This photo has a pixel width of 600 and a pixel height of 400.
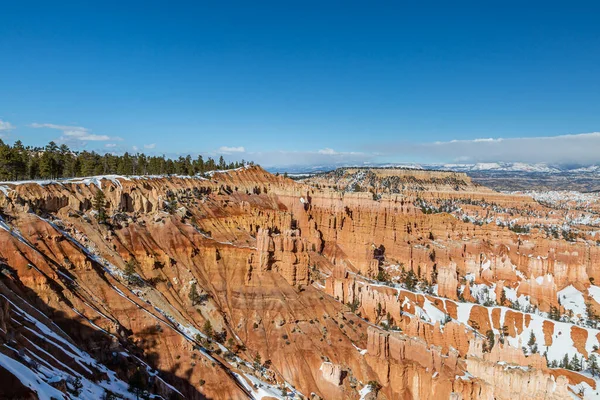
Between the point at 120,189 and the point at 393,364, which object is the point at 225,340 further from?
the point at 120,189

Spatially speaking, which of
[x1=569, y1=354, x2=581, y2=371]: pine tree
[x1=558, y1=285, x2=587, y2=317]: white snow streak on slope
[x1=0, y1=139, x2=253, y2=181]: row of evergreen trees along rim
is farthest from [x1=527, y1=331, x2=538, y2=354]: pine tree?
[x1=0, y1=139, x2=253, y2=181]: row of evergreen trees along rim

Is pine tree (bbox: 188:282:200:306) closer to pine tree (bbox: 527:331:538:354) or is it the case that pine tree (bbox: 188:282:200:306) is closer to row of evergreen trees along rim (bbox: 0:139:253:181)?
row of evergreen trees along rim (bbox: 0:139:253:181)

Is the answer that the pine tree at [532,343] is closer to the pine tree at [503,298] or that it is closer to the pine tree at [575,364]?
the pine tree at [575,364]

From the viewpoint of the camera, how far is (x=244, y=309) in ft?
185

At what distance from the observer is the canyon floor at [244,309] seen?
3769 centimetres

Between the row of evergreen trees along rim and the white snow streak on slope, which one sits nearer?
the row of evergreen trees along rim

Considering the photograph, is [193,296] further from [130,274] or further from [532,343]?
[532,343]

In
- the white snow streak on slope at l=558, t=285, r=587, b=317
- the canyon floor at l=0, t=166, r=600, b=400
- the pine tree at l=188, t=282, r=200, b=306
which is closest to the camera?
the canyon floor at l=0, t=166, r=600, b=400

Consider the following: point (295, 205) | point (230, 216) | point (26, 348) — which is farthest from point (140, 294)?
point (295, 205)

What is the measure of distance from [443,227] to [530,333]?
38.5 metres

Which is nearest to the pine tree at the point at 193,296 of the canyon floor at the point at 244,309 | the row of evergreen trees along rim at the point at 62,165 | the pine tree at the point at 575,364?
the canyon floor at the point at 244,309

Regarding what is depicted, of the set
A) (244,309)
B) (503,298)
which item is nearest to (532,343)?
(503,298)

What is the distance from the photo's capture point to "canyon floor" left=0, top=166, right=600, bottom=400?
37.7m

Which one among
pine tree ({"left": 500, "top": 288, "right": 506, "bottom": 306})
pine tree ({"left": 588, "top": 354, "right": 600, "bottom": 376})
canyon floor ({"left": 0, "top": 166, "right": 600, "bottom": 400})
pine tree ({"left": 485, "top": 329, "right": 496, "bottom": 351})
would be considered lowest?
pine tree ({"left": 588, "top": 354, "right": 600, "bottom": 376})
